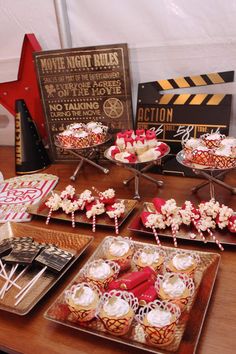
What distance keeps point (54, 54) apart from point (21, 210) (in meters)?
0.70

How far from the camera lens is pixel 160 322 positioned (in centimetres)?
73

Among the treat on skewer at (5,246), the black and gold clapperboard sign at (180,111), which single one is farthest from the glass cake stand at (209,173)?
the treat on skewer at (5,246)

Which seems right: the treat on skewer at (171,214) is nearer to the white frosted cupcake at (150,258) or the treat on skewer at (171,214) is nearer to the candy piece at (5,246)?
the white frosted cupcake at (150,258)

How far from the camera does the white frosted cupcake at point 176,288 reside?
2.63ft

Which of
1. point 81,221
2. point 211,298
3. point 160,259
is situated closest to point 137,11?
point 81,221

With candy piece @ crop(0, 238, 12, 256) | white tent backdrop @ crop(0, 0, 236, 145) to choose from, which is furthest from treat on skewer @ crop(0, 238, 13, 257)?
white tent backdrop @ crop(0, 0, 236, 145)

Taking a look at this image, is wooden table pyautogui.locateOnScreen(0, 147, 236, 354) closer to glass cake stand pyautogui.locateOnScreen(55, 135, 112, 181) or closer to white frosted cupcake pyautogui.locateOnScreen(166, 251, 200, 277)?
white frosted cupcake pyautogui.locateOnScreen(166, 251, 200, 277)

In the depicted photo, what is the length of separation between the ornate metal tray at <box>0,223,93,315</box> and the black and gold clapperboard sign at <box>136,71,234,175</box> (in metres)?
0.54

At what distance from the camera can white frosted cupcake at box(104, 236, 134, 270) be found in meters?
0.94

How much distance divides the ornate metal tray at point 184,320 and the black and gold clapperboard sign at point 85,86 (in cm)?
81

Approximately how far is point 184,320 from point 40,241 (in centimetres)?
53

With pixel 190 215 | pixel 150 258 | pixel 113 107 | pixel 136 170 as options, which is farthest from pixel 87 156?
pixel 150 258

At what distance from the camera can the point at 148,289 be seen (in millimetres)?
846

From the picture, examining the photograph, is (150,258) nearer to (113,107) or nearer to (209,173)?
(209,173)
